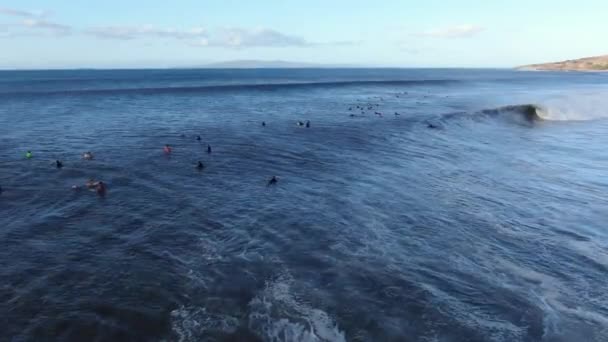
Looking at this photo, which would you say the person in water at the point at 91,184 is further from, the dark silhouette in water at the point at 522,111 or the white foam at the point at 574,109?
the white foam at the point at 574,109

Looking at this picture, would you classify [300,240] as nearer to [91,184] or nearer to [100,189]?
[100,189]

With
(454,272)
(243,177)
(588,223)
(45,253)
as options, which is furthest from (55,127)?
(588,223)

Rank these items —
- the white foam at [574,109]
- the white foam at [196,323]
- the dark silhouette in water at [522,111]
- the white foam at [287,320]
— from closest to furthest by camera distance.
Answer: the white foam at [196,323] → the white foam at [287,320] → the white foam at [574,109] → the dark silhouette in water at [522,111]

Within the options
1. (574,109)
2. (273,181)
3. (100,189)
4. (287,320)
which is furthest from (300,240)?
(574,109)

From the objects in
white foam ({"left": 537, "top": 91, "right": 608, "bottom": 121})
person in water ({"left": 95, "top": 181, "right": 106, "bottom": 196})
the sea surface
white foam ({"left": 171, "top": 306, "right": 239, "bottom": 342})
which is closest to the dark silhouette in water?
white foam ({"left": 537, "top": 91, "right": 608, "bottom": 121})

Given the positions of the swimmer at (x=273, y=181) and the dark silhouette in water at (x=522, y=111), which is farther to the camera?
the dark silhouette in water at (x=522, y=111)

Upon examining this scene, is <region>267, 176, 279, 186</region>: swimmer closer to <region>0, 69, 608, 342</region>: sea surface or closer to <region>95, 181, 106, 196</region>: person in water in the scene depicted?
<region>0, 69, 608, 342</region>: sea surface

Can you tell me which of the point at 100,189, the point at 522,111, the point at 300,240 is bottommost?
the point at 300,240

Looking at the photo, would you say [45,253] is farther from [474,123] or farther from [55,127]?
[474,123]

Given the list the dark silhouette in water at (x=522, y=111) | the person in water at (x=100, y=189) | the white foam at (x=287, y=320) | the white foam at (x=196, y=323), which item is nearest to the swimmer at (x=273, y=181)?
the person in water at (x=100, y=189)

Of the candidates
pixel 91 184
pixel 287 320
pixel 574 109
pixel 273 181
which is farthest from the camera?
pixel 574 109
